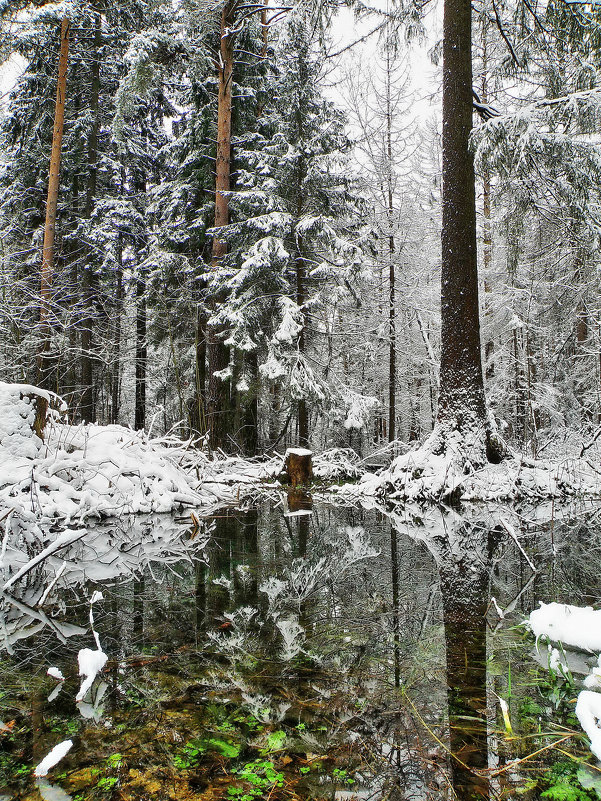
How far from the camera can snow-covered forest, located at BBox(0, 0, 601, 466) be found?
827 centimetres

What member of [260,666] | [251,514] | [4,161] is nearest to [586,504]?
[251,514]

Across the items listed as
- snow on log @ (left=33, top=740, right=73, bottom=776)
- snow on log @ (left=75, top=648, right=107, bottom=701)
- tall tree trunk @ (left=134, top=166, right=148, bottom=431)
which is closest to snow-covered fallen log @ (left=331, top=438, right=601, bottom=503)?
snow on log @ (left=75, top=648, right=107, bottom=701)

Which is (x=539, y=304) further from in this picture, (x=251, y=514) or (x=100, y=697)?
(x=100, y=697)

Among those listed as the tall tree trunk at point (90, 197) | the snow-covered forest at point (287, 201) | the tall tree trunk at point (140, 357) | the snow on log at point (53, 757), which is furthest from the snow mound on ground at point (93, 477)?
the tall tree trunk at point (140, 357)

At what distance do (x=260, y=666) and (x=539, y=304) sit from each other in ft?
56.6

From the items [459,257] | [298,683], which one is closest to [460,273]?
[459,257]

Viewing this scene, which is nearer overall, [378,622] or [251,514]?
[378,622]

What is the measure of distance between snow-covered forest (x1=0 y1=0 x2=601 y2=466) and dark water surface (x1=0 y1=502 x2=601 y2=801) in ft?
13.3

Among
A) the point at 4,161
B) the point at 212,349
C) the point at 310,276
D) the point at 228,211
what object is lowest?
the point at 212,349

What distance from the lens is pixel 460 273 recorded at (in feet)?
21.9

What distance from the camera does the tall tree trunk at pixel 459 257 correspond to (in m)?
6.57

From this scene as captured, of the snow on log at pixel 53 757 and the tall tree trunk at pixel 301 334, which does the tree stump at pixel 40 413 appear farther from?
the tall tree trunk at pixel 301 334

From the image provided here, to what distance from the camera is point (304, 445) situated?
13.6 meters

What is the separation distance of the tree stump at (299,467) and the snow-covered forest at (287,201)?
6.82ft
